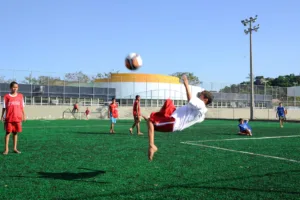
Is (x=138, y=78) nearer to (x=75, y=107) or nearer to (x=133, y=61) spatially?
(x=75, y=107)

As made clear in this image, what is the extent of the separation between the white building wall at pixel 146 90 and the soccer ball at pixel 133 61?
1567 inches

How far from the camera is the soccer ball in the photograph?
8.33 metres

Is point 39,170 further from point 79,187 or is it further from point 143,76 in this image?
point 143,76

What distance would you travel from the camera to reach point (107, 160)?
8.11 meters

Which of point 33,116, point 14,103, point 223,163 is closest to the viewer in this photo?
point 223,163

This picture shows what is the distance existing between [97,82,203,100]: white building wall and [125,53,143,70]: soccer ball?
131 ft

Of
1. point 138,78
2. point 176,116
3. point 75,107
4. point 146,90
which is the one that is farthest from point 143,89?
point 176,116

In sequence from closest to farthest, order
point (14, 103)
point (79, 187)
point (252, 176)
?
point (79, 187) < point (252, 176) < point (14, 103)

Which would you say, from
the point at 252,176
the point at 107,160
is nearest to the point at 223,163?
the point at 252,176

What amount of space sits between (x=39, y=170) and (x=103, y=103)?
3944cm

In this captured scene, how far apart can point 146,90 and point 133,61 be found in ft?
139

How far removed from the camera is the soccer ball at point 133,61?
8328mm

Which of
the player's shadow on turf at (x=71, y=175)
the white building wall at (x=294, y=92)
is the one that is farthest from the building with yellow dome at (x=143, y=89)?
the player's shadow on turf at (x=71, y=175)

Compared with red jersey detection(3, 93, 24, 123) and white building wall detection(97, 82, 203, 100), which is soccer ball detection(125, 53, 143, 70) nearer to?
red jersey detection(3, 93, 24, 123)
